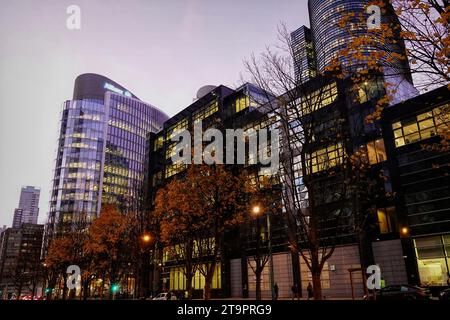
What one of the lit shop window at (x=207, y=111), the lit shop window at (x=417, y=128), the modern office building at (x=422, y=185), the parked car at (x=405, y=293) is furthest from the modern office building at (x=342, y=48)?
the lit shop window at (x=207, y=111)

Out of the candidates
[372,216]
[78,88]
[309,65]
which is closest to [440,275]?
[372,216]

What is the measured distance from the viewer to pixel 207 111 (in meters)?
60.5

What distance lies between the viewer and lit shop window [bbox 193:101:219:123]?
192ft

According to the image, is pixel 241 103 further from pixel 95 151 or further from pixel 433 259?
pixel 95 151

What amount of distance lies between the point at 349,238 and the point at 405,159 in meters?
9.55

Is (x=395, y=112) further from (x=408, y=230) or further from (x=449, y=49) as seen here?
(x=449, y=49)

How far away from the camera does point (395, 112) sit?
114ft

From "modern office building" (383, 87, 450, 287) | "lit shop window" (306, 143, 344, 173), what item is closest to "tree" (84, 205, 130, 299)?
"lit shop window" (306, 143, 344, 173)

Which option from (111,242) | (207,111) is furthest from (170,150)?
(111,242)

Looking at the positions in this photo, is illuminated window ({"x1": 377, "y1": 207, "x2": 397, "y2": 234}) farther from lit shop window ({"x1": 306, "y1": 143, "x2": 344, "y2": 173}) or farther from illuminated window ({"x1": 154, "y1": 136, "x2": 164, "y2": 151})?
illuminated window ({"x1": 154, "y1": 136, "x2": 164, "y2": 151})

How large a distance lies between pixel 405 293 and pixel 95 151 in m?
130

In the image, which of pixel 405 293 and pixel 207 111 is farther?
pixel 207 111

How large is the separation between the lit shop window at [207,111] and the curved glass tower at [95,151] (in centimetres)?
7026

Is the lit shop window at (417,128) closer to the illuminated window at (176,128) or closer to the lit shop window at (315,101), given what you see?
the lit shop window at (315,101)
